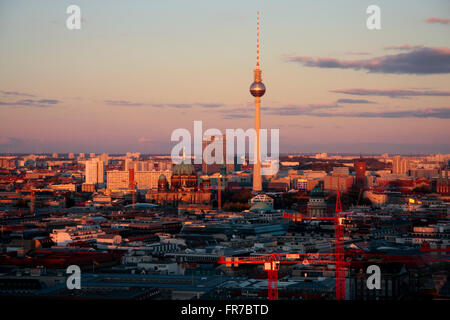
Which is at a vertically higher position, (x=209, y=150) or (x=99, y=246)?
(x=209, y=150)

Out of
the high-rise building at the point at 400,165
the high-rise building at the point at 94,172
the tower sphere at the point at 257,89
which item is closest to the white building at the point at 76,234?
the tower sphere at the point at 257,89

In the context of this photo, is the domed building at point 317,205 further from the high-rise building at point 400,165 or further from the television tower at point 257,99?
the high-rise building at point 400,165

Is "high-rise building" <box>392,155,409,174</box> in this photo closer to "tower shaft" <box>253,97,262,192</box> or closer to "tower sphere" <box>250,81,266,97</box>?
"tower shaft" <box>253,97,262,192</box>

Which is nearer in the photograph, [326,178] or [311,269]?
[311,269]

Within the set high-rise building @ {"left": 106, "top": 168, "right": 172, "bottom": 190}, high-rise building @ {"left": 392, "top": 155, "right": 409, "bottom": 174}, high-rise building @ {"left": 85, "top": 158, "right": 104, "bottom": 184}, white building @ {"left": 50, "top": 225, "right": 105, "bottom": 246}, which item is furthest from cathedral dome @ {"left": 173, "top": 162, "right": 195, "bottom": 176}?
high-rise building @ {"left": 392, "top": 155, "right": 409, "bottom": 174}

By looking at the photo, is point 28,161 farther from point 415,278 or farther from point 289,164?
point 415,278
